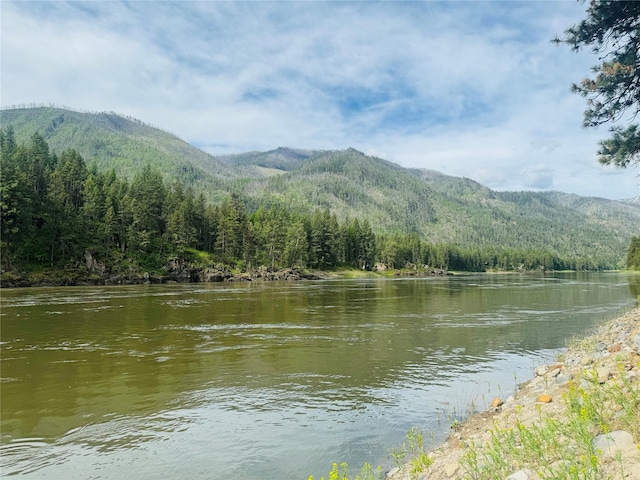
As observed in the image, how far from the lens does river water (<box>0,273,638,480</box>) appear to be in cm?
1084

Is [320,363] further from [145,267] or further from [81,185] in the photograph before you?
[81,185]

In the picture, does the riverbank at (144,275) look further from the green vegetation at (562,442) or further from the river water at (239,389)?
the green vegetation at (562,442)

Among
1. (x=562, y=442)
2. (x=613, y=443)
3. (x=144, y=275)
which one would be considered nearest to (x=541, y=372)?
(x=562, y=442)

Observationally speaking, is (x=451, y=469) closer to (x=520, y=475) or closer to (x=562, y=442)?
(x=520, y=475)

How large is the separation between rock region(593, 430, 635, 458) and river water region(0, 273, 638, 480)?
5.07 m

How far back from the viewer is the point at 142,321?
3559cm

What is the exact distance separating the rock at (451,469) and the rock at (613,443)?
2377 millimetres

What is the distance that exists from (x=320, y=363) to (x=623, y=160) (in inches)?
685

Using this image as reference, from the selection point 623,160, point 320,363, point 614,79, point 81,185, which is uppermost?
point 81,185

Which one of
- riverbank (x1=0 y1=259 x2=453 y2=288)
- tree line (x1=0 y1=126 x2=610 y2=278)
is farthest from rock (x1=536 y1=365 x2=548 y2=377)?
tree line (x1=0 y1=126 x2=610 y2=278)

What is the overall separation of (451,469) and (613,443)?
2.77 m

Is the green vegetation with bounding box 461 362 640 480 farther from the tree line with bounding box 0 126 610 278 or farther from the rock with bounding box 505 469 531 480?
the tree line with bounding box 0 126 610 278

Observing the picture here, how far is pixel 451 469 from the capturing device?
800cm

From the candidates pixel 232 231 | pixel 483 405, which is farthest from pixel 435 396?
pixel 232 231
